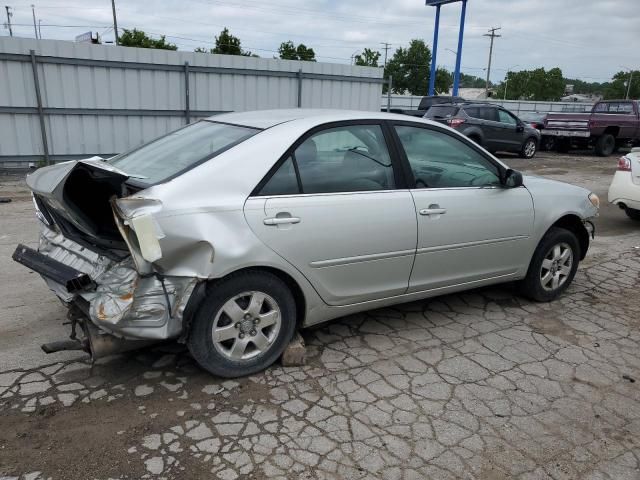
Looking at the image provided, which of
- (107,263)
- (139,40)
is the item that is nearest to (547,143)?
(107,263)

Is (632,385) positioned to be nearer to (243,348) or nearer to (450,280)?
(450,280)

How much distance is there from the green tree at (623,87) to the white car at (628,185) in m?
103

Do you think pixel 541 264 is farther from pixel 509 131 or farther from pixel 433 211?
pixel 509 131

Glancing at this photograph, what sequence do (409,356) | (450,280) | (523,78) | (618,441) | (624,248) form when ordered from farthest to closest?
1. (523,78)
2. (624,248)
3. (450,280)
4. (409,356)
5. (618,441)

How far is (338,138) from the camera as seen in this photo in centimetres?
365

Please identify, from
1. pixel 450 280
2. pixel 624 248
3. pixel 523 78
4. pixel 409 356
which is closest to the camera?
pixel 409 356

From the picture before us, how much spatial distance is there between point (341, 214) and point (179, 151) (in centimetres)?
116

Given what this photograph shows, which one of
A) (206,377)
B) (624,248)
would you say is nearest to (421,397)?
(206,377)

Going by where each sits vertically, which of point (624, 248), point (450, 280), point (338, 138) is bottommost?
point (624, 248)

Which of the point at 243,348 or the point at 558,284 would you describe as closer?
the point at 243,348

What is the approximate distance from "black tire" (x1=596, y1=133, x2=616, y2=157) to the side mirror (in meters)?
15.7

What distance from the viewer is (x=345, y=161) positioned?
143 inches

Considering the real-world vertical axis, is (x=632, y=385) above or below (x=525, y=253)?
below

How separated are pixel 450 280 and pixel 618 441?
156cm
